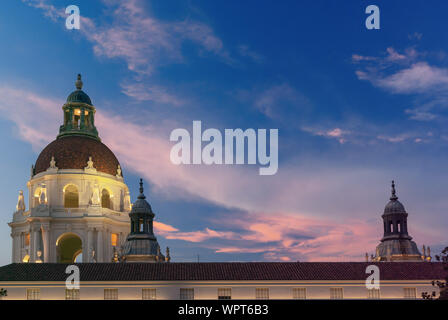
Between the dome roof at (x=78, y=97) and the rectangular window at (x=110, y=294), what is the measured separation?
5609 centimetres

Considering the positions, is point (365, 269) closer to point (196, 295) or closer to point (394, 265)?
point (394, 265)

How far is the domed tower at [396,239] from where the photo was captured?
106 m

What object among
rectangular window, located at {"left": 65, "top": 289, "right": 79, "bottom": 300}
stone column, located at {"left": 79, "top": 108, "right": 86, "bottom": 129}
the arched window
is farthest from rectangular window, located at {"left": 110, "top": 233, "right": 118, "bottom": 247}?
rectangular window, located at {"left": 65, "top": 289, "right": 79, "bottom": 300}

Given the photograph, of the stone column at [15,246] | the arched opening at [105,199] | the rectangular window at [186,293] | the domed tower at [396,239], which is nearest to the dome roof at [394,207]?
the domed tower at [396,239]

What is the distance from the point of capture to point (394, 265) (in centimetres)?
8556

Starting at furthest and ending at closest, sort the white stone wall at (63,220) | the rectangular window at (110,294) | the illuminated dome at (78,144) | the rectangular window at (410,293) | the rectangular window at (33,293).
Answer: the illuminated dome at (78,144), the white stone wall at (63,220), the rectangular window at (410,293), the rectangular window at (110,294), the rectangular window at (33,293)

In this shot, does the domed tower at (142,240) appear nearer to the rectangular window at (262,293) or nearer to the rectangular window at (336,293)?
the rectangular window at (262,293)

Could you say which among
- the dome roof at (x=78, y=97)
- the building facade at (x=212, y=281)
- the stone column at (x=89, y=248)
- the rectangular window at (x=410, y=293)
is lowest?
the rectangular window at (x=410, y=293)

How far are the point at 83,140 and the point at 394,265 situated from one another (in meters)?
62.0

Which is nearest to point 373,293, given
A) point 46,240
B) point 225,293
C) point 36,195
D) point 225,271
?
point 225,293

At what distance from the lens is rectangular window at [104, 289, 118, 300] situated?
259ft

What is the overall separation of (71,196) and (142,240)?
22.3 meters
